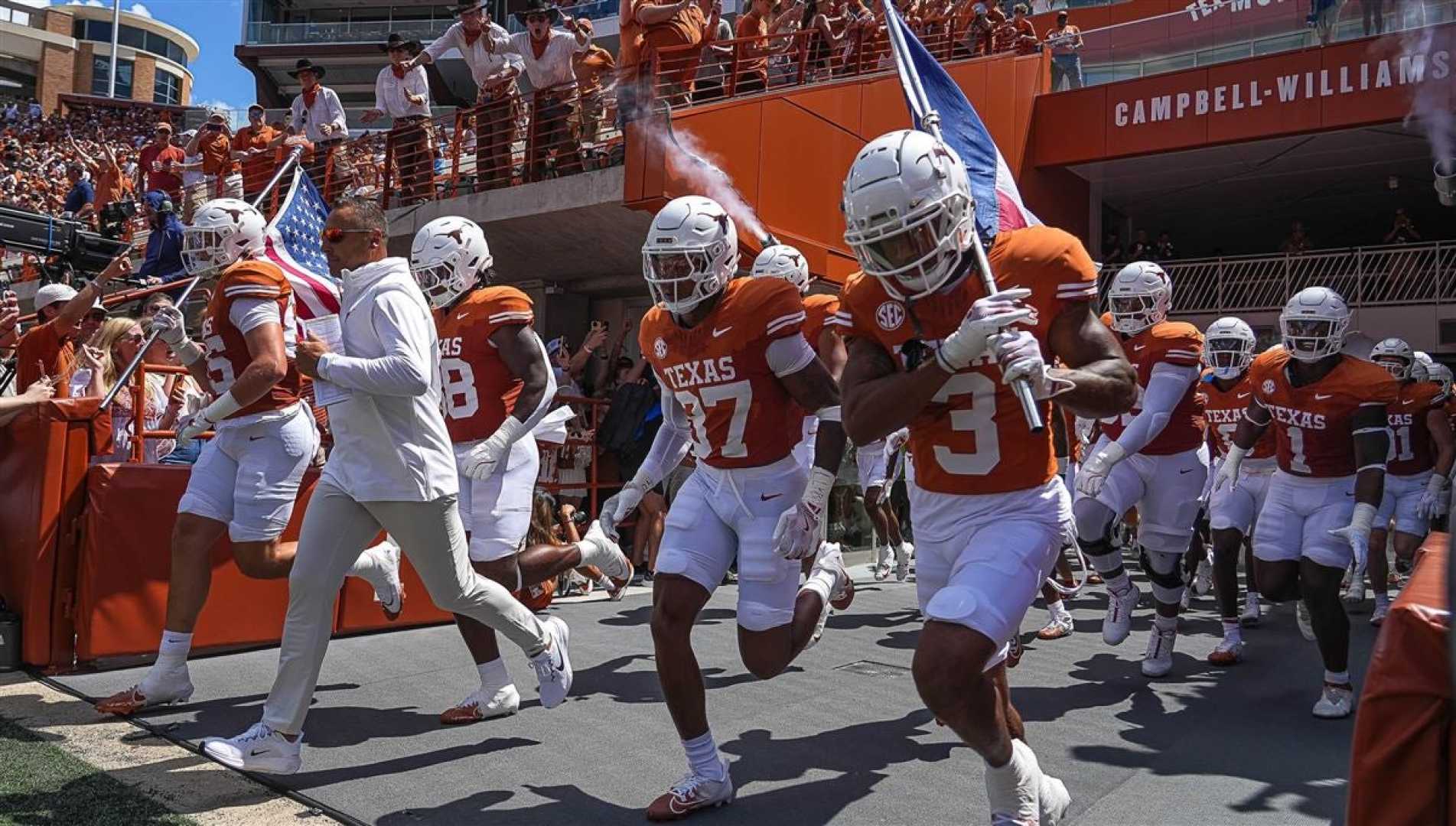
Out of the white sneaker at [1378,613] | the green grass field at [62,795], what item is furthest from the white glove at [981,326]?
the white sneaker at [1378,613]

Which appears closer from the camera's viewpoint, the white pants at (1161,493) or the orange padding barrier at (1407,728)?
the orange padding barrier at (1407,728)

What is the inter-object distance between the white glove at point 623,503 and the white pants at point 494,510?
0.41m

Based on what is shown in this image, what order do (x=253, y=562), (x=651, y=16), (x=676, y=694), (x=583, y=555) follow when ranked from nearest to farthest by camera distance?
(x=676, y=694) < (x=253, y=562) < (x=583, y=555) < (x=651, y=16)

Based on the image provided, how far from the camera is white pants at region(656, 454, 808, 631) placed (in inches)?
153

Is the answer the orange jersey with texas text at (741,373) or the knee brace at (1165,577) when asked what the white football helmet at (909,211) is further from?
the knee brace at (1165,577)

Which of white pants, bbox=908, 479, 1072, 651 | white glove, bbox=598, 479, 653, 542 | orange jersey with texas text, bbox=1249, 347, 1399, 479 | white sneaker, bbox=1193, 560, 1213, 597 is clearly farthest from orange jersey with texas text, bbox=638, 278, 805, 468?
white sneaker, bbox=1193, 560, 1213, 597

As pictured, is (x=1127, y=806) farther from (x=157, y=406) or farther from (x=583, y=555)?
(x=157, y=406)

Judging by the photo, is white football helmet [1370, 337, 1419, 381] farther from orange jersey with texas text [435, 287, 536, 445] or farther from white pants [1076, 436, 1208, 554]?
orange jersey with texas text [435, 287, 536, 445]

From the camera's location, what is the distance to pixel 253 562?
4.88 metres

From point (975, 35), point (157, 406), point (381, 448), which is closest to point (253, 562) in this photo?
point (381, 448)

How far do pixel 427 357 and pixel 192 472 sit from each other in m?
1.70

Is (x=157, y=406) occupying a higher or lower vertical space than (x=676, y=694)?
higher

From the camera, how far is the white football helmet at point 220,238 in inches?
196

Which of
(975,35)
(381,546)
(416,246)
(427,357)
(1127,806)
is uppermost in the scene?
(975,35)
